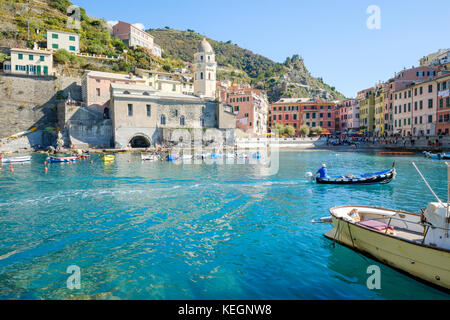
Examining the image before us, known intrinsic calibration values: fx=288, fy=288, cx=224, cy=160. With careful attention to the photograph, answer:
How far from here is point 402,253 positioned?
24.1ft

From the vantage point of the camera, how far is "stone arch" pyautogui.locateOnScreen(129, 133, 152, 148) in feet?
170

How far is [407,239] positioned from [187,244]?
6.41m

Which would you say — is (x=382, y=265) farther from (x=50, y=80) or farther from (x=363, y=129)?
(x=363, y=129)

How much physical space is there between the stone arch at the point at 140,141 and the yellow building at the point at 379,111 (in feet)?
152

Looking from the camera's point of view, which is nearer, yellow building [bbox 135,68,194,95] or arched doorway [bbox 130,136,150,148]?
arched doorway [bbox 130,136,150,148]

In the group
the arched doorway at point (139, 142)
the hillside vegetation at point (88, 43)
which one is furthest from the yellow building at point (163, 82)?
the arched doorway at point (139, 142)

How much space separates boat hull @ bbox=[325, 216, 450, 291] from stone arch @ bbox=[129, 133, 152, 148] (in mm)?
46607

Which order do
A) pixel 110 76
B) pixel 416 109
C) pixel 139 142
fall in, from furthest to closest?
pixel 139 142
pixel 110 76
pixel 416 109

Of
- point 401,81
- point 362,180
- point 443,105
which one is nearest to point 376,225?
point 362,180

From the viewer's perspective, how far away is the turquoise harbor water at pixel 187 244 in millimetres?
6918

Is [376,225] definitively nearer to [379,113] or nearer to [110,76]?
[110,76]

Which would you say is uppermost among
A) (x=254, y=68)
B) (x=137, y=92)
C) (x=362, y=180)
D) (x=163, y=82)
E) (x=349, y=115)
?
(x=254, y=68)

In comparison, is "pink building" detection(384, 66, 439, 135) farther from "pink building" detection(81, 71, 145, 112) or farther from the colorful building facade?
"pink building" detection(81, 71, 145, 112)

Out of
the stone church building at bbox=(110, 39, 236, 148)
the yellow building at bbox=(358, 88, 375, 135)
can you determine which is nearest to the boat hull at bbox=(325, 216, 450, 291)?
the stone church building at bbox=(110, 39, 236, 148)
